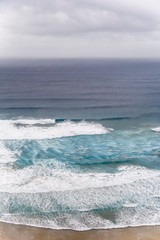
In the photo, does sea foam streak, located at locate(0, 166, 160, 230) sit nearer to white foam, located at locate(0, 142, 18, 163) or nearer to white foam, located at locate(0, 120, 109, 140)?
white foam, located at locate(0, 142, 18, 163)

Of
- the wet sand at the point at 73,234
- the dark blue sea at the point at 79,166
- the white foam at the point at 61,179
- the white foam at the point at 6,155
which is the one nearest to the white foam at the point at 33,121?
the dark blue sea at the point at 79,166

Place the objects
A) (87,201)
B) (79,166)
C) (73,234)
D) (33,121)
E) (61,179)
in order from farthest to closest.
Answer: (33,121)
(79,166)
(61,179)
(87,201)
(73,234)

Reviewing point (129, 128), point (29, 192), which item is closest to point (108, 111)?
point (129, 128)

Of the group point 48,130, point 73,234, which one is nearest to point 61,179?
point 73,234

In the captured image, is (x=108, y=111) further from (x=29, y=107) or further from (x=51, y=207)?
(x=51, y=207)

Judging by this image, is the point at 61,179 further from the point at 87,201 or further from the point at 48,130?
the point at 48,130

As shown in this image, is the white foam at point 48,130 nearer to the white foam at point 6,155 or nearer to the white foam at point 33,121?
the white foam at point 33,121
